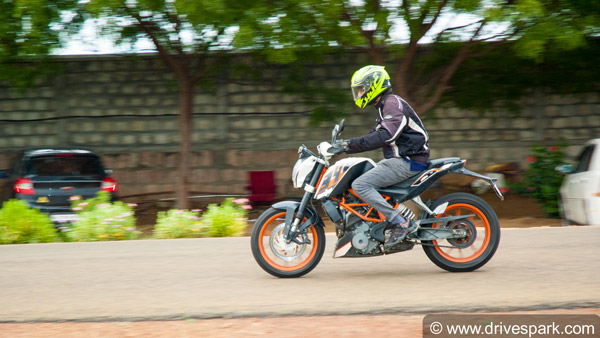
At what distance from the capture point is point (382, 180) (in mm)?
6078

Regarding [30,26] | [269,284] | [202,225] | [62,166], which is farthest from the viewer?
[62,166]

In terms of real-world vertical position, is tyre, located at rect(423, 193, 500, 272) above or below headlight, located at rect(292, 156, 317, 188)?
below

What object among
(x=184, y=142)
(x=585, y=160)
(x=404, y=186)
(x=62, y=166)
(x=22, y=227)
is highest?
(x=404, y=186)

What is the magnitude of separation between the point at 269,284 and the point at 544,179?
35.4ft

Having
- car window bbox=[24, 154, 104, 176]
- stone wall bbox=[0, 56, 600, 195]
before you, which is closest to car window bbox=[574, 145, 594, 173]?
stone wall bbox=[0, 56, 600, 195]

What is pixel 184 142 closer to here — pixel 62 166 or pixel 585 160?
Answer: pixel 62 166

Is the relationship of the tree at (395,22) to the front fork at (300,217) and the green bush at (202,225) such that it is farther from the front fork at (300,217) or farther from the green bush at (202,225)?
the front fork at (300,217)

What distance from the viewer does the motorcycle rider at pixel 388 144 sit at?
6.04m

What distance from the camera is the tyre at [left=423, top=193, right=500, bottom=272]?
6215 millimetres

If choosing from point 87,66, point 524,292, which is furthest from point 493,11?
point 87,66

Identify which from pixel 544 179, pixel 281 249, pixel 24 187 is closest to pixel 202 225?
pixel 24 187

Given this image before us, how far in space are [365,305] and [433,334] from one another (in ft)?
2.85

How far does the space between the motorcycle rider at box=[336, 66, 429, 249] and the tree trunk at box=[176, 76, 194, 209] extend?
9134 mm

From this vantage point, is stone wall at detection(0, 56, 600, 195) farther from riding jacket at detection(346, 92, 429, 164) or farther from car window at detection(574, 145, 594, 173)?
riding jacket at detection(346, 92, 429, 164)
